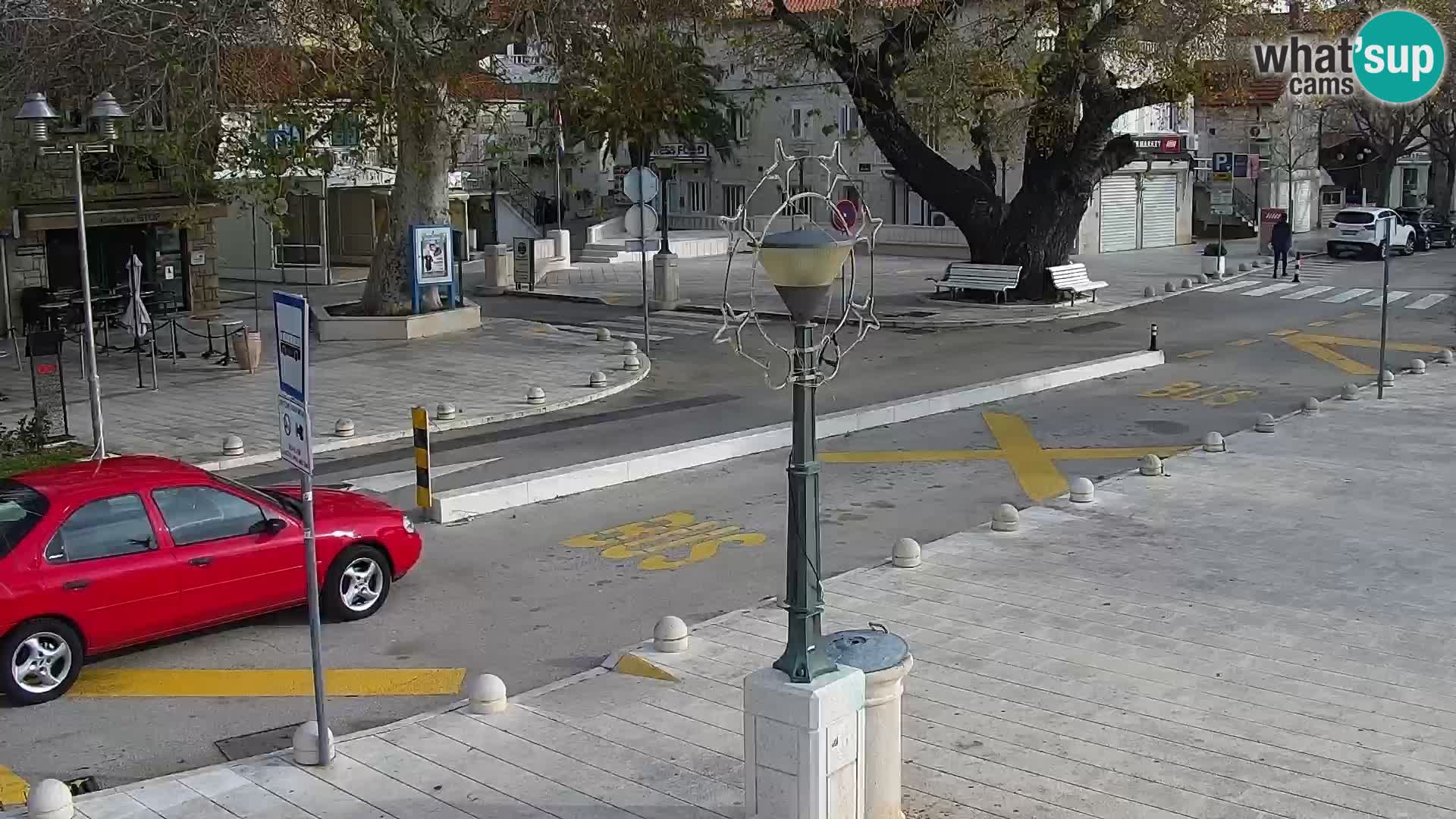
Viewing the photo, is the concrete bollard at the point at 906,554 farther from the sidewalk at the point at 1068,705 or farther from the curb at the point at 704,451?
the curb at the point at 704,451

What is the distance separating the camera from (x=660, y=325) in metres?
29.2

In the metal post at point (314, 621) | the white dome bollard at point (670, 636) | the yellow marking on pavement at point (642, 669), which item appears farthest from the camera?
the white dome bollard at point (670, 636)

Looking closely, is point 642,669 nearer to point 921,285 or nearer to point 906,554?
point 906,554

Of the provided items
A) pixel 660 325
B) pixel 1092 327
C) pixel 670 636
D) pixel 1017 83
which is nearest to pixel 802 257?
pixel 670 636

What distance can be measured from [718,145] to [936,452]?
121 feet

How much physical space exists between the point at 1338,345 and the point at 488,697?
21.9 m

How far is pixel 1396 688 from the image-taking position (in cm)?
893

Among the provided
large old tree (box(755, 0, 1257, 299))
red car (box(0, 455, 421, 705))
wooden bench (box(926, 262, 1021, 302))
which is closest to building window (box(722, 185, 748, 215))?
large old tree (box(755, 0, 1257, 299))

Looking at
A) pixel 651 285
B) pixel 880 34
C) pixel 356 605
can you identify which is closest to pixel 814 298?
pixel 356 605

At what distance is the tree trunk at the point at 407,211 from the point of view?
2608 centimetres

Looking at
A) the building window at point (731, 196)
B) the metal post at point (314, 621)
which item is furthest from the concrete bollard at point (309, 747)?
the building window at point (731, 196)

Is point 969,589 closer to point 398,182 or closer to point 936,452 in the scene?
point 936,452

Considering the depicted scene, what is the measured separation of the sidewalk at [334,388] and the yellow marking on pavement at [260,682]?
279 inches

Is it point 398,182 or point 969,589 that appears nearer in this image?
point 969,589
